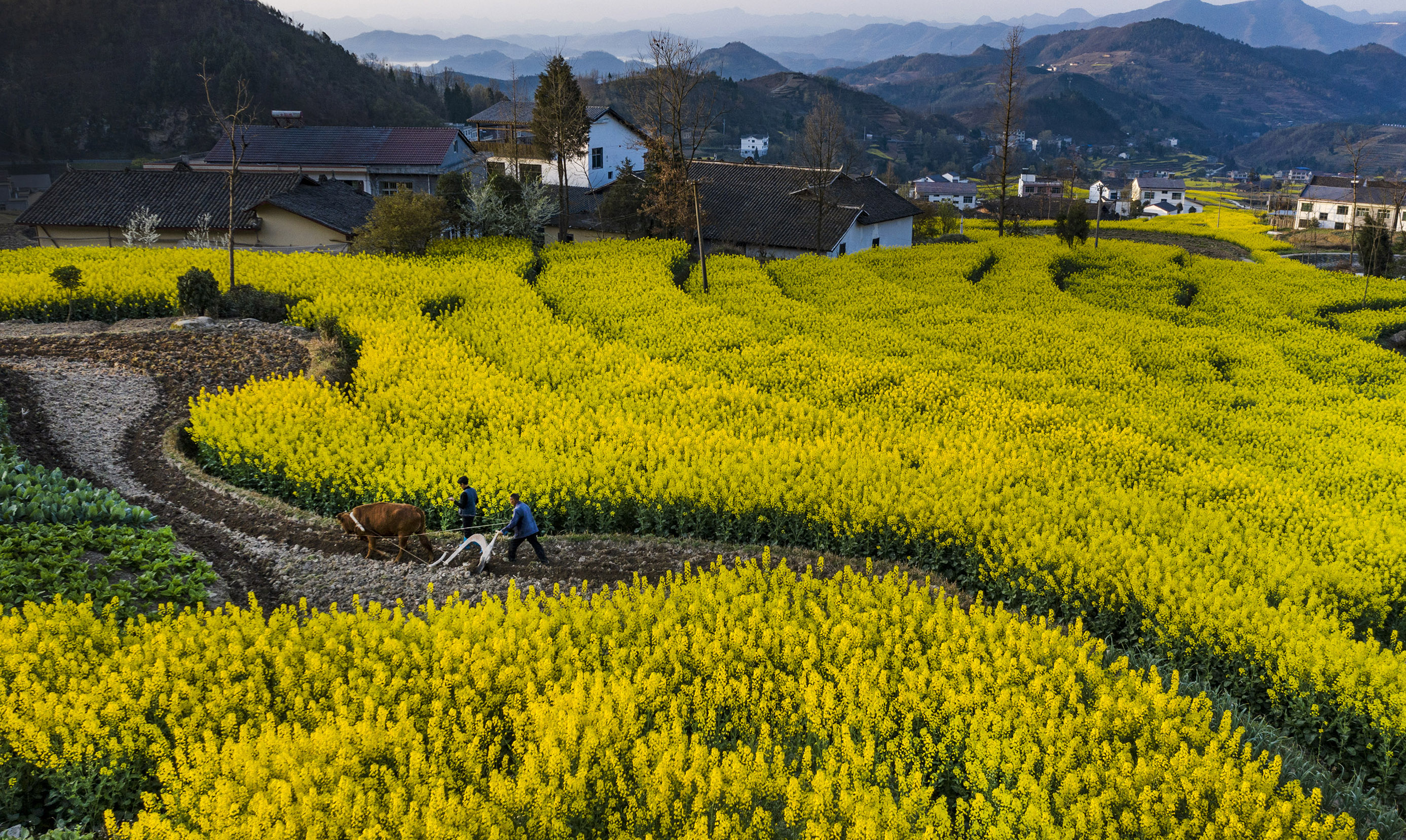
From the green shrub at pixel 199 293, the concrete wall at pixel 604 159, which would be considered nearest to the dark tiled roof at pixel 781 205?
the concrete wall at pixel 604 159

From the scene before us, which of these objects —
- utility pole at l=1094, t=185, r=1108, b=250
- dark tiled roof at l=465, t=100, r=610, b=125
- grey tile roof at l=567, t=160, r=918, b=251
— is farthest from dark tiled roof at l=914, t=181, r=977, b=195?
grey tile roof at l=567, t=160, r=918, b=251

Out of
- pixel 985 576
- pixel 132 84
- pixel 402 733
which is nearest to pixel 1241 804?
pixel 985 576

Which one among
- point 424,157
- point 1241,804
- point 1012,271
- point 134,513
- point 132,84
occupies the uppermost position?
point 132,84

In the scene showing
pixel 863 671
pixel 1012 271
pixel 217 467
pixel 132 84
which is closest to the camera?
pixel 863 671

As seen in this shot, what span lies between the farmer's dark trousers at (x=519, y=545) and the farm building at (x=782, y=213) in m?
33.3

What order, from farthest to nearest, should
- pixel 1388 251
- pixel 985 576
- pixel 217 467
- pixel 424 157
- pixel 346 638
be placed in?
pixel 424 157 < pixel 1388 251 < pixel 217 467 < pixel 985 576 < pixel 346 638

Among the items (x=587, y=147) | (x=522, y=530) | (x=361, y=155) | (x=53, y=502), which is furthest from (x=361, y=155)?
(x=522, y=530)

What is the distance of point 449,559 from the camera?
12.4 meters

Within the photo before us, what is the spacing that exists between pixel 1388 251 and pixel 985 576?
42486mm

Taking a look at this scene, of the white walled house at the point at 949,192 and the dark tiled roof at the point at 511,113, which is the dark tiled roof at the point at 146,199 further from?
the white walled house at the point at 949,192

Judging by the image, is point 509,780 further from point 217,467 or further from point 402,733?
point 217,467

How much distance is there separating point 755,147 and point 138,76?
11225cm

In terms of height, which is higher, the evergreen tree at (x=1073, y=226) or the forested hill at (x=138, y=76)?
the forested hill at (x=138, y=76)

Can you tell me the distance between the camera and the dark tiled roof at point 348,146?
202 feet
